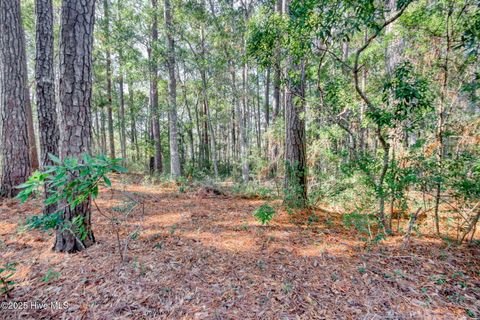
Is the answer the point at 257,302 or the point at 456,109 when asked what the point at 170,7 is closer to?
the point at 456,109

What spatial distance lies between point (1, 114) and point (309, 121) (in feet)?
21.1

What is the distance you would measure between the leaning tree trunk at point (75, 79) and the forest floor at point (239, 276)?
533 millimetres

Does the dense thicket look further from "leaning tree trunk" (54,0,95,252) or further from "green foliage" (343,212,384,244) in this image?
"green foliage" (343,212,384,244)

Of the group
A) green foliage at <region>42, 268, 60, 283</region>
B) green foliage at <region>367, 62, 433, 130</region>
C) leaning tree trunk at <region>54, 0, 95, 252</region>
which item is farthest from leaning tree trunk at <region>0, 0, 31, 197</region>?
green foliage at <region>367, 62, 433, 130</region>

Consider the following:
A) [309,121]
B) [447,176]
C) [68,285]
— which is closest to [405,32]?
[309,121]

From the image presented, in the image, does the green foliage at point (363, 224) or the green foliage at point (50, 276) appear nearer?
the green foliage at point (50, 276)

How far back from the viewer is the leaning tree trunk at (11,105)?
430cm

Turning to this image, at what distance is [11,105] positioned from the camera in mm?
4359

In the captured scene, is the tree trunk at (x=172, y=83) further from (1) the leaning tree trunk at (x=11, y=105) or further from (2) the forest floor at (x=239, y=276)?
(2) the forest floor at (x=239, y=276)

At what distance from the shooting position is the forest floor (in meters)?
1.77

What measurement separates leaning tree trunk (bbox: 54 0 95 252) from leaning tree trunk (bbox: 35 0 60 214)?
0.81 metres

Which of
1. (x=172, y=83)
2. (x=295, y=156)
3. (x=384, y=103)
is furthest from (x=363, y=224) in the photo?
(x=172, y=83)

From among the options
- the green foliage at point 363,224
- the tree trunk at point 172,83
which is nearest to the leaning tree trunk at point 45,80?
the green foliage at point 363,224

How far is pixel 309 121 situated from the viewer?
4.71 metres
